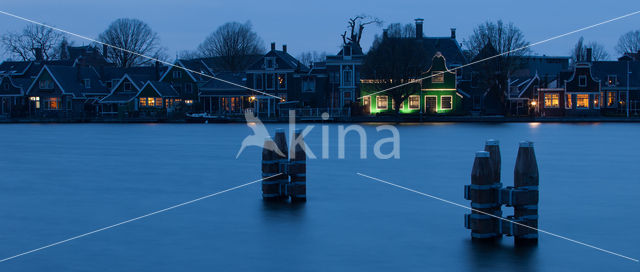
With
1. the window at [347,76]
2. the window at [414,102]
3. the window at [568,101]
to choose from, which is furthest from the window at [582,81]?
the window at [347,76]

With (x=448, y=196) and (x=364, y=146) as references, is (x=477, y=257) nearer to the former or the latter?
(x=448, y=196)

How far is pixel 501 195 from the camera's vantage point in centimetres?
1205

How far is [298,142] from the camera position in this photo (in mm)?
16703

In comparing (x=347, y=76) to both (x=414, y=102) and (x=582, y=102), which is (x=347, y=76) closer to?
(x=414, y=102)

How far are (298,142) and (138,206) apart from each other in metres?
4.47

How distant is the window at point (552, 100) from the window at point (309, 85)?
29.2 m

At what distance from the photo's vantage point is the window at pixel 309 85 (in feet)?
299

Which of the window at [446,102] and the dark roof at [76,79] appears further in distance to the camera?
the dark roof at [76,79]

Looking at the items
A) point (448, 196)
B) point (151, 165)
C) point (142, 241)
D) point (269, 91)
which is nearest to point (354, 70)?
point (269, 91)

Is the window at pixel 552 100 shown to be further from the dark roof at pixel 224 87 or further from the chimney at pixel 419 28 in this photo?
the dark roof at pixel 224 87

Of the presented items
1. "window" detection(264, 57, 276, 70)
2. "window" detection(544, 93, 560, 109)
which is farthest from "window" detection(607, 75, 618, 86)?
"window" detection(264, 57, 276, 70)

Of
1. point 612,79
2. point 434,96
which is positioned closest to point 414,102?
point 434,96

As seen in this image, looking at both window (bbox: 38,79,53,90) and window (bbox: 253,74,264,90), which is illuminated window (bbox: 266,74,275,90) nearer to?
window (bbox: 253,74,264,90)

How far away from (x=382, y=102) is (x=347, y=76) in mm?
6355
